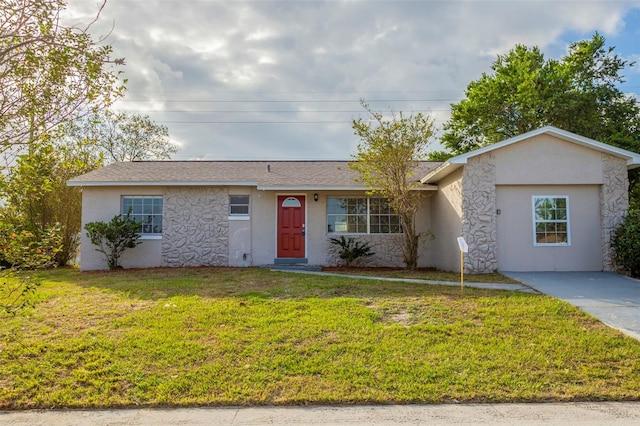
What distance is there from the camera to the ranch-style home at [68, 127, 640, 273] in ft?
33.1

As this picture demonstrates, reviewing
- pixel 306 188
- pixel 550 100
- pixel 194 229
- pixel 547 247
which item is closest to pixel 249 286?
pixel 306 188

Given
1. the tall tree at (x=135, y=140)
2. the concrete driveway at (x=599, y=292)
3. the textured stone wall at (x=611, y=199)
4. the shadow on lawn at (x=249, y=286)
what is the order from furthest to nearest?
the tall tree at (x=135, y=140) < the textured stone wall at (x=611, y=199) < the shadow on lawn at (x=249, y=286) < the concrete driveway at (x=599, y=292)

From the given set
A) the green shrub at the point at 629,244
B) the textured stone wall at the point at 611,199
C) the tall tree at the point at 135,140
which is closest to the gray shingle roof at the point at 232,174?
the textured stone wall at the point at 611,199

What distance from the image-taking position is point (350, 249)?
40.7ft

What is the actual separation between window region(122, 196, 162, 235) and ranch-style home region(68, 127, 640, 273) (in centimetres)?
3

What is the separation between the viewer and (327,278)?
9398mm

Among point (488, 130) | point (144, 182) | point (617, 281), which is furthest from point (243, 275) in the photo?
point (488, 130)

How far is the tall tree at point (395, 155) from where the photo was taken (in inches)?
424

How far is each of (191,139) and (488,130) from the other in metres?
17.9

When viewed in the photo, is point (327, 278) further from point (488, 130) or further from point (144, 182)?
point (488, 130)

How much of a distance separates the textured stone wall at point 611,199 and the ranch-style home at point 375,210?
0.09ft

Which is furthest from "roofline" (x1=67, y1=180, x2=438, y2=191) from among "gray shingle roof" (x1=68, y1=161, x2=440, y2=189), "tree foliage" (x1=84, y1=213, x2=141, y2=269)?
"tree foliage" (x1=84, y1=213, x2=141, y2=269)

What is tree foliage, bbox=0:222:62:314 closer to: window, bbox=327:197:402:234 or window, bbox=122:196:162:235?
window, bbox=122:196:162:235

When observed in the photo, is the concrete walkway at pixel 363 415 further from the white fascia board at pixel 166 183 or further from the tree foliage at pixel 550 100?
the tree foliage at pixel 550 100
